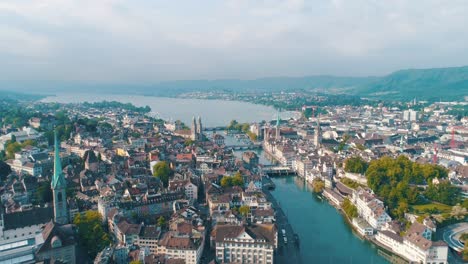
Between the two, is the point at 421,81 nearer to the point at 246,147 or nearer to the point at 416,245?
the point at 246,147

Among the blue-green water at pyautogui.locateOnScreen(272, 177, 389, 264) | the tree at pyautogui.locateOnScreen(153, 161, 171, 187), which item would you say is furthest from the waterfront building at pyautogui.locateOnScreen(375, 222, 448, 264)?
the tree at pyautogui.locateOnScreen(153, 161, 171, 187)

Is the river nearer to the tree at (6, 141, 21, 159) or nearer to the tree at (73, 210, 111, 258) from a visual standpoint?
the tree at (6, 141, 21, 159)

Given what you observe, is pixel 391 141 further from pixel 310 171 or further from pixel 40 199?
pixel 40 199

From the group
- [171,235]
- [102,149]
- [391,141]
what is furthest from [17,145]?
[391,141]

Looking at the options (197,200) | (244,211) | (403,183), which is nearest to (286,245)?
(244,211)

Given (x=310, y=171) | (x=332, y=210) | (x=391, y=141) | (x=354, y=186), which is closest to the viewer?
(x=332, y=210)

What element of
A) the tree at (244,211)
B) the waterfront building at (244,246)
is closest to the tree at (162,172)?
the tree at (244,211)

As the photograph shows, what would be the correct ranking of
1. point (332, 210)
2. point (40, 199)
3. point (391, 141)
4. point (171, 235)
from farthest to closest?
point (391, 141)
point (332, 210)
point (40, 199)
point (171, 235)
